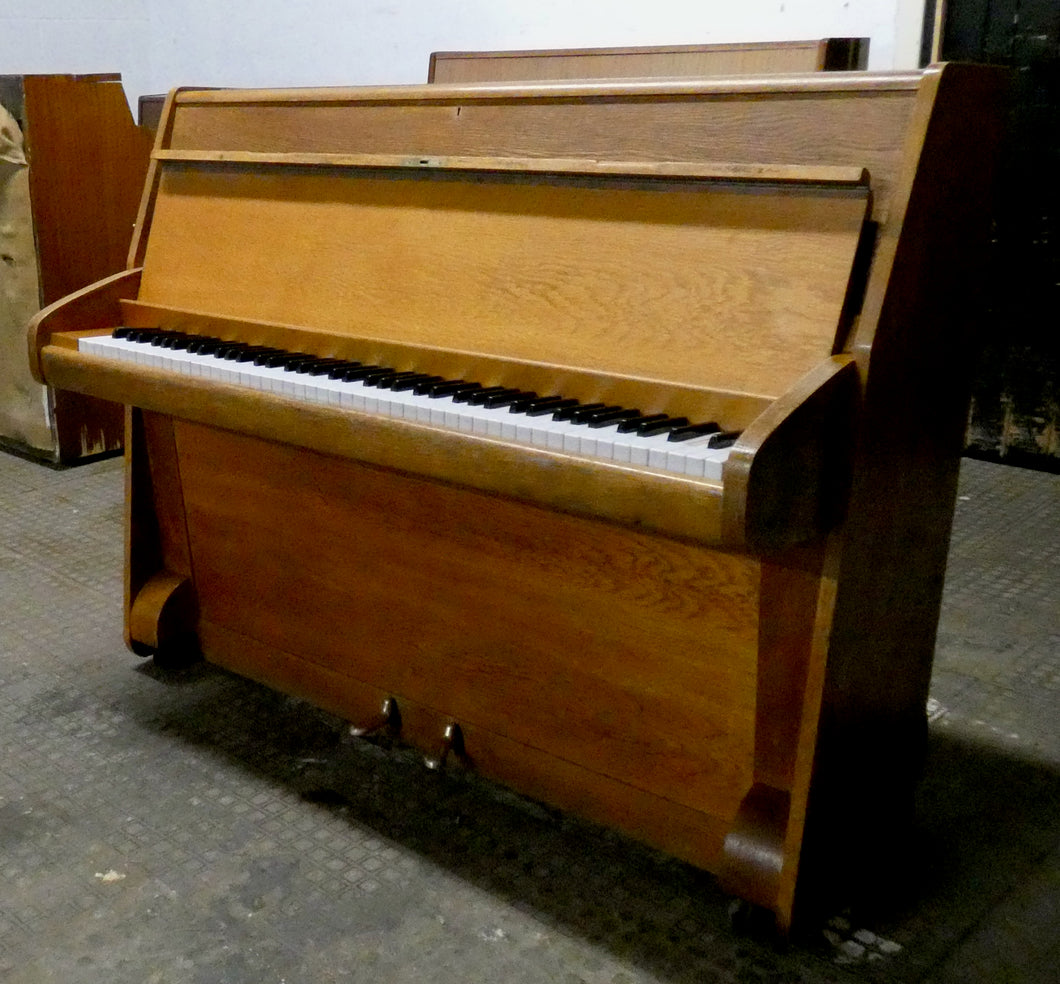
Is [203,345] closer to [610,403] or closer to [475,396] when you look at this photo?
[475,396]

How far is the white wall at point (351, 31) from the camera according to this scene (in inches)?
140

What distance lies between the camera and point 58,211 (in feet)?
11.8

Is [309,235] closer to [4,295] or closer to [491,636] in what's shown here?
[491,636]

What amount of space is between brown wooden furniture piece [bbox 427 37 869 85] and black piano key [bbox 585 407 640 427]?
1005mm

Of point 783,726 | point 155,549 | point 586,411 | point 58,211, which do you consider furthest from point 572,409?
point 58,211

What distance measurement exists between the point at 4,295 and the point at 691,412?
3.01 m

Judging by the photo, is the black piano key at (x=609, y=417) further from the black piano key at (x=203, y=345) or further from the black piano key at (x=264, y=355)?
the black piano key at (x=203, y=345)

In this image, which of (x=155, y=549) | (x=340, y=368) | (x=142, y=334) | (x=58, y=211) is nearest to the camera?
(x=340, y=368)

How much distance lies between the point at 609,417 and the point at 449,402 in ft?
0.76

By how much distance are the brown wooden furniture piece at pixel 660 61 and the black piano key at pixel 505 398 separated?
89cm

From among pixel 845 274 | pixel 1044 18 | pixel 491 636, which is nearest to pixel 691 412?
pixel 845 274

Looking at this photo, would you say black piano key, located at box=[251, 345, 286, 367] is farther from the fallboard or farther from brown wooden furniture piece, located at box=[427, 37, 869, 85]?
brown wooden furniture piece, located at box=[427, 37, 869, 85]

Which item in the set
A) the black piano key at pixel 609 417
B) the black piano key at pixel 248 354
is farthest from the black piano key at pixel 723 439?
the black piano key at pixel 248 354

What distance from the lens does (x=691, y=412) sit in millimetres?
1488
